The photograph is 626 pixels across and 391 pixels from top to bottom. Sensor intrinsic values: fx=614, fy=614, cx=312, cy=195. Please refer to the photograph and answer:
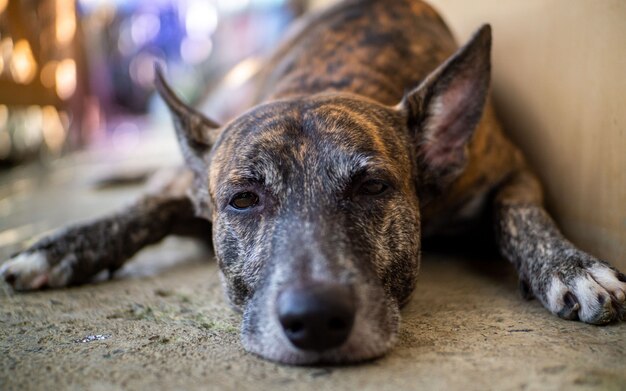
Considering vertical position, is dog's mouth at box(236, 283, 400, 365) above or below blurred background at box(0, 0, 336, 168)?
above

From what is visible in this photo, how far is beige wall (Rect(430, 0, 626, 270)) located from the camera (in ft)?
7.41

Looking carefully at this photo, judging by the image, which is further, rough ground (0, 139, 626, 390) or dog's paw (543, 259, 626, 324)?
dog's paw (543, 259, 626, 324)

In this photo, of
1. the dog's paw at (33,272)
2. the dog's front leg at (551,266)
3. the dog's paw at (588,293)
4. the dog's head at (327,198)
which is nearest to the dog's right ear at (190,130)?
the dog's head at (327,198)

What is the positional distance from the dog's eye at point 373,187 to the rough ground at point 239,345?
447mm

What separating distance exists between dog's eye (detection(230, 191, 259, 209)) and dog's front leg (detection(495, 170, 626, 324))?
3.41 feet

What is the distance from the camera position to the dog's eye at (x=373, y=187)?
2051 millimetres

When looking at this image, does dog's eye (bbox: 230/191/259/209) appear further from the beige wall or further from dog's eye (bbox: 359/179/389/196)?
the beige wall

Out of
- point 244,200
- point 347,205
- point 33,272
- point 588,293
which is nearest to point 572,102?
point 588,293

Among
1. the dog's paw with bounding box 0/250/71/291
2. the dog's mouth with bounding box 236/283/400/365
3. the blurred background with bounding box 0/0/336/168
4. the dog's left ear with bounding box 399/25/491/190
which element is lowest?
the blurred background with bounding box 0/0/336/168

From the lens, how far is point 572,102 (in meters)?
2.61

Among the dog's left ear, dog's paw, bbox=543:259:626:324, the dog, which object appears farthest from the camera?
the dog's left ear

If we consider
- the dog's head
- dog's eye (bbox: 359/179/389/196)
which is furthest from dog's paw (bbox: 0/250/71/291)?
dog's eye (bbox: 359/179/389/196)

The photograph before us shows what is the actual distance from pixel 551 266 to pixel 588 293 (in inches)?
8.6

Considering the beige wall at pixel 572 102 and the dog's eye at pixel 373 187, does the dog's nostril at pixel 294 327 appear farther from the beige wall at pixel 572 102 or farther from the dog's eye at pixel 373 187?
the beige wall at pixel 572 102
